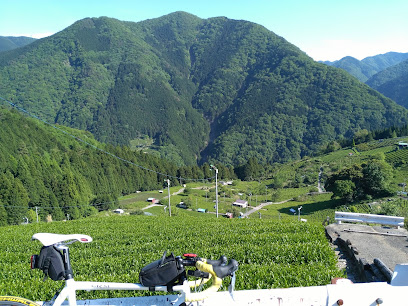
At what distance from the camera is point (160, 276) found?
151 inches

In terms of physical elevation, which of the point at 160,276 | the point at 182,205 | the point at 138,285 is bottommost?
the point at 182,205

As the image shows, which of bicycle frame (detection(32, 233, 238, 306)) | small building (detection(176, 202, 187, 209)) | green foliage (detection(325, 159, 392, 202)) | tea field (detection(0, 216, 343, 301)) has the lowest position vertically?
small building (detection(176, 202, 187, 209))

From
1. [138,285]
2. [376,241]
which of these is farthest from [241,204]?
[138,285]

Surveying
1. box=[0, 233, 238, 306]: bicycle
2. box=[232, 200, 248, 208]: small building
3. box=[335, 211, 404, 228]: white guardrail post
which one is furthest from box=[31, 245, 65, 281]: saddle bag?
box=[232, 200, 248, 208]: small building

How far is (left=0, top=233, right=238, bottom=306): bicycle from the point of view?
12.3 feet

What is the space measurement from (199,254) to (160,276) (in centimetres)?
649

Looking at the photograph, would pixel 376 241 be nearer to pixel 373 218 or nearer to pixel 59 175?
pixel 373 218

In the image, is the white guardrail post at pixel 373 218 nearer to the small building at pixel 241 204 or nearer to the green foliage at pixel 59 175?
the green foliage at pixel 59 175

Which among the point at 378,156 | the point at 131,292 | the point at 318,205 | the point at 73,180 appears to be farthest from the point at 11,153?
the point at 378,156

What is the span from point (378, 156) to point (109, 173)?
99.4 meters

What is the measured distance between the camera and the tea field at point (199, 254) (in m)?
7.11

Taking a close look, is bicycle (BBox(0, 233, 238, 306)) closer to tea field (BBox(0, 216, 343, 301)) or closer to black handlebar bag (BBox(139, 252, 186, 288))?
black handlebar bag (BBox(139, 252, 186, 288))

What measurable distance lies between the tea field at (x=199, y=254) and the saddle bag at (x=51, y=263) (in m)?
3.04

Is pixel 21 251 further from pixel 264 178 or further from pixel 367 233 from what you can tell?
pixel 264 178
